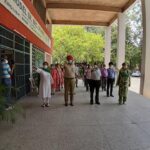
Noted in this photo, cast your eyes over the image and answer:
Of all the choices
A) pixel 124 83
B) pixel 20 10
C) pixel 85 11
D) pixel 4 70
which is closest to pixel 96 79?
pixel 124 83

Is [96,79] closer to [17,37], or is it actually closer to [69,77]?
[69,77]

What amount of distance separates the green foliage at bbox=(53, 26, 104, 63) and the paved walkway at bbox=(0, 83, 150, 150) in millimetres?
38673

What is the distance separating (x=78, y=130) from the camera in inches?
313

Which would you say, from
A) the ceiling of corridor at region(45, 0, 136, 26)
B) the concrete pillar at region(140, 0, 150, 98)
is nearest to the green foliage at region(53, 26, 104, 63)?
the ceiling of corridor at region(45, 0, 136, 26)

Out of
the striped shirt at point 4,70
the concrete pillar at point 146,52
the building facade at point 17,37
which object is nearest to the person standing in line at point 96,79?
the building facade at point 17,37

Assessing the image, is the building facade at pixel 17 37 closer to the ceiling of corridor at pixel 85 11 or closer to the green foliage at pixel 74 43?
the ceiling of corridor at pixel 85 11

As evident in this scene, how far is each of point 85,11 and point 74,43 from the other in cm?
2010

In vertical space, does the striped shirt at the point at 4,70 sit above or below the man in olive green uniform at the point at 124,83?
above

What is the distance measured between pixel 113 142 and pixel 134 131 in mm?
1308

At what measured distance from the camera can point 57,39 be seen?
50875mm

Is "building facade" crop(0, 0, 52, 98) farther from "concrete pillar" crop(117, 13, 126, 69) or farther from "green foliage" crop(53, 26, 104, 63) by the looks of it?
"green foliage" crop(53, 26, 104, 63)

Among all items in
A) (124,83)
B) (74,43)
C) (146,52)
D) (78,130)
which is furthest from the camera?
(74,43)

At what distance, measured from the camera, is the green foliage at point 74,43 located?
50.2 metres

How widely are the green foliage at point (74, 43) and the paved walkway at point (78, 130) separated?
38.7m
